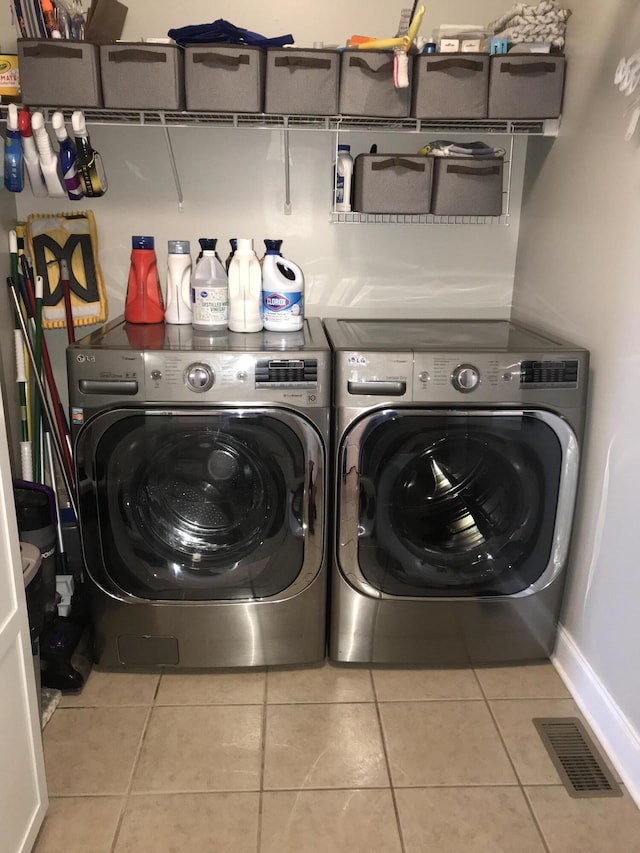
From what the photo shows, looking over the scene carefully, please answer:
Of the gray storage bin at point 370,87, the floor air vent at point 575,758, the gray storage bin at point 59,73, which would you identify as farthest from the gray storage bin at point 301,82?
the floor air vent at point 575,758

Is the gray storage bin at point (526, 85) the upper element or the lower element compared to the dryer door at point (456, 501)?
upper

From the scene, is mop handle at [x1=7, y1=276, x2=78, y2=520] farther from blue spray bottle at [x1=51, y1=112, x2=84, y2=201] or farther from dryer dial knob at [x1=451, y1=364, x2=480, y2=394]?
dryer dial knob at [x1=451, y1=364, x2=480, y2=394]

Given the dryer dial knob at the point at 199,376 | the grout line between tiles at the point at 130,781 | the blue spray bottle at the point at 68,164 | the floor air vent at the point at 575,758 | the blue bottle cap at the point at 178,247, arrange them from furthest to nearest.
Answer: the blue bottle cap at the point at 178,247 → the blue spray bottle at the point at 68,164 → the dryer dial knob at the point at 199,376 → the floor air vent at the point at 575,758 → the grout line between tiles at the point at 130,781

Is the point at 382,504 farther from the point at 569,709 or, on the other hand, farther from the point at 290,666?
the point at 569,709

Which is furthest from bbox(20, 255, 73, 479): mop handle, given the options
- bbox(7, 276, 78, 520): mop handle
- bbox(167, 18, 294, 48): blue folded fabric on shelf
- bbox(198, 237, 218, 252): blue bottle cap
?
bbox(167, 18, 294, 48): blue folded fabric on shelf

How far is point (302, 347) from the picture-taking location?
1879mm

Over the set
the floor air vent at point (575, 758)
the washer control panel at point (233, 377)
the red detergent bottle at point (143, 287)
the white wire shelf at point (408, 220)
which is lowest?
the floor air vent at point (575, 758)

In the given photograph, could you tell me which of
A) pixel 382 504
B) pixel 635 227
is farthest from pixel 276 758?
pixel 635 227

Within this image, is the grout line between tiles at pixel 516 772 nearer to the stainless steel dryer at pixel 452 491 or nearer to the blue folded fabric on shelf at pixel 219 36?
the stainless steel dryer at pixel 452 491

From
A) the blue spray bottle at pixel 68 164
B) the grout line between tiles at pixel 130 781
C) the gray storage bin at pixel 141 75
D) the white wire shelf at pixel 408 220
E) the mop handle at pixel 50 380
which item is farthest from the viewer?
the white wire shelf at pixel 408 220

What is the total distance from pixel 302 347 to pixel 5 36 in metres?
1.46

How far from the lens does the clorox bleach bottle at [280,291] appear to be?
2.08 m

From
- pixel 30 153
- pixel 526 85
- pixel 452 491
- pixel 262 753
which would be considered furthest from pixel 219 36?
pixel 262 753

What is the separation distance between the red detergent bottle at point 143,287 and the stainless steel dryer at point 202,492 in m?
0.13
